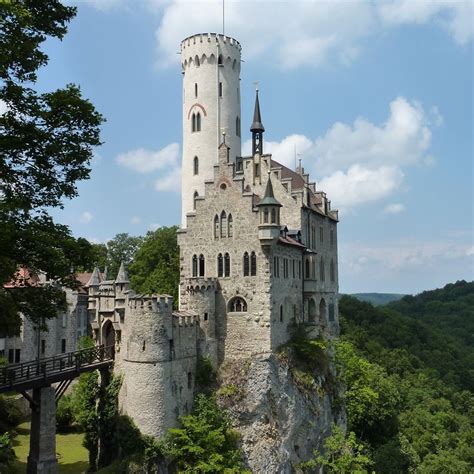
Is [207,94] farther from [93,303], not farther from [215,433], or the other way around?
[215,433]

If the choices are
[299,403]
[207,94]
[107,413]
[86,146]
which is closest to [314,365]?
[299,403]

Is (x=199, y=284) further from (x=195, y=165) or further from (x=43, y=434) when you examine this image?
(x=195, y=165)

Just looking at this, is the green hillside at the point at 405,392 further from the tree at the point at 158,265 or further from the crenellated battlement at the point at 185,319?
the crenellated battlement at the point at 185,319

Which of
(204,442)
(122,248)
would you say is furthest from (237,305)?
(122,248)

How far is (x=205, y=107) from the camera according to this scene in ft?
170

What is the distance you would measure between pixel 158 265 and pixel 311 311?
19192 millimetres

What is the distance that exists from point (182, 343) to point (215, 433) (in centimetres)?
609

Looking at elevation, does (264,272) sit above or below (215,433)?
above

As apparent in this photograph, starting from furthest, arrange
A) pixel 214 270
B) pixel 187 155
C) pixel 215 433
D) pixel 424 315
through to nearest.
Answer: pixel 424 315 → pixel 187 155 → pixel 214 270 → pixel 215 433

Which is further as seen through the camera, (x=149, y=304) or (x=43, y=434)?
(x=149, y=304)

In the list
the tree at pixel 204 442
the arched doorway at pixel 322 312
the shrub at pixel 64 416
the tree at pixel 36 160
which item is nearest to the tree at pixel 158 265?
the arched doorway at pixel 322 312

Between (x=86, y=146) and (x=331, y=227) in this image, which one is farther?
(x=331, y=227)

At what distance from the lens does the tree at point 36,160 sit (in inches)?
750

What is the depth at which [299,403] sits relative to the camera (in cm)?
4197
